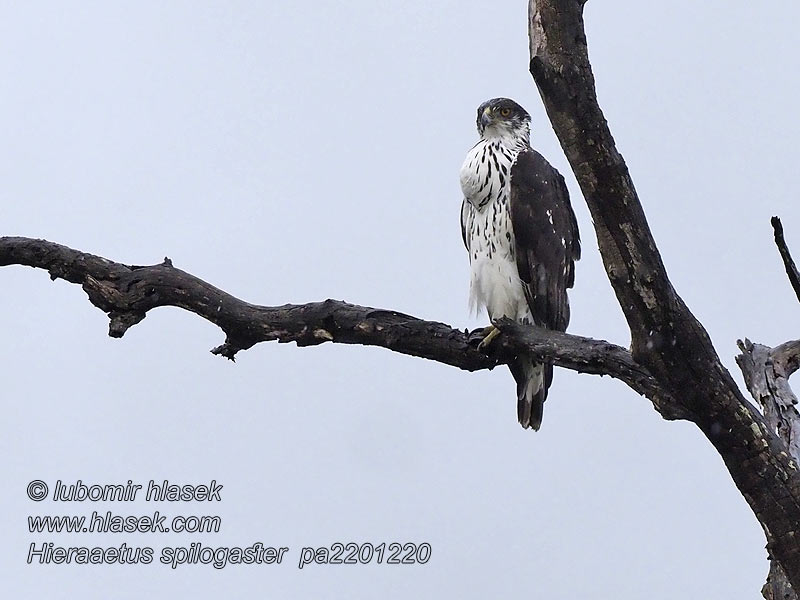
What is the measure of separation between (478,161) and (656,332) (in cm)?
273

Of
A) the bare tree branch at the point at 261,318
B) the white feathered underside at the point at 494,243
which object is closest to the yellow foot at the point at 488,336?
the bare tree branch at the point at 261,318

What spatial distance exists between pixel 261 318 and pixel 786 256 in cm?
267

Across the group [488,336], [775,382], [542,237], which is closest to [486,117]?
[542,237]

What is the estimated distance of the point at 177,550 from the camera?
6562 millimetres

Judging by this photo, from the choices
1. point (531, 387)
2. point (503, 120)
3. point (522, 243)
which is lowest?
point (531, 387)

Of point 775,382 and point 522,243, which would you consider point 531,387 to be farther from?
point 775,382

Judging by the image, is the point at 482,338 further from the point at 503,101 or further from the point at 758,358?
the point at 503,101

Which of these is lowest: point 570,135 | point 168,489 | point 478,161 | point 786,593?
point 786,593

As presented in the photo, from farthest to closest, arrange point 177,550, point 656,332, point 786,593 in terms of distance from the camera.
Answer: point 177,550 < point 786,593 < point 656,332

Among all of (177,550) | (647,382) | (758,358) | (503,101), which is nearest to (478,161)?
(503,101)

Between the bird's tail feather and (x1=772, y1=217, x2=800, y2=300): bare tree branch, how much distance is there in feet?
7.61

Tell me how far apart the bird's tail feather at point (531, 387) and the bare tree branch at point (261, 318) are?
906mm

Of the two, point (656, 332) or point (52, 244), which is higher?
point (52, 244)

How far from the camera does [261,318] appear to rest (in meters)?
5.58
